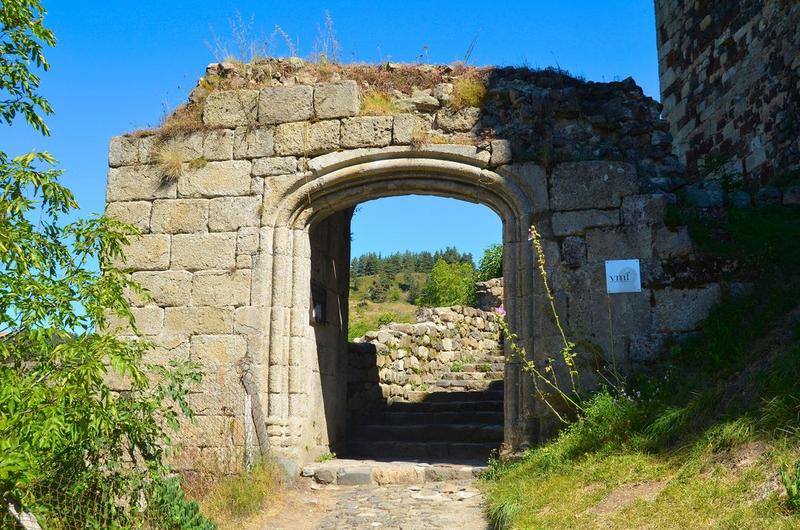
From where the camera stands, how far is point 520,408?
6.81 m

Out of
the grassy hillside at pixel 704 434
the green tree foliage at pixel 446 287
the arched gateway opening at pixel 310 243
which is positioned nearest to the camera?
the grassy hillside at pixel 704 434

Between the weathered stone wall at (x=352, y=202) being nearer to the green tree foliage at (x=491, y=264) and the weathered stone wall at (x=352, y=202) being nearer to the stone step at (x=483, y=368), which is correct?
the stone step at (x=483, y=368)

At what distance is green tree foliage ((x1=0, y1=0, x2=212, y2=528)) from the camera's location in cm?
416

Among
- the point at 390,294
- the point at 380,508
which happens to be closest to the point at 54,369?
the point at 380,508

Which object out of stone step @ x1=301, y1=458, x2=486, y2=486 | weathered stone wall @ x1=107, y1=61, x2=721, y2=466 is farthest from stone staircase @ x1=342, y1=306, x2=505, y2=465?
weathered stone wall @ x1=107, y1=61, x2=721, y2=466

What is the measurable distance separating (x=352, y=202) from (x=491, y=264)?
35.3ft

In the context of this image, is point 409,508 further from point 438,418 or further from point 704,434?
point 438,418

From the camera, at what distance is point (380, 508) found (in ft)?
19.9

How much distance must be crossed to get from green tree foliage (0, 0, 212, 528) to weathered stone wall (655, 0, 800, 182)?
6900mm

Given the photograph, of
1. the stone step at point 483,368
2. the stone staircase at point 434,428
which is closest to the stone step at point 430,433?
the stone staircase at point 434,428

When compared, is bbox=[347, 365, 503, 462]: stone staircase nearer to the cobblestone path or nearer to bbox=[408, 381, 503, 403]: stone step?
bbox=[408, 381, 503, 403]: stone step

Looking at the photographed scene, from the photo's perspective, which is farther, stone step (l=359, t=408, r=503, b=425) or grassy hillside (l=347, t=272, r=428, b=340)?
grassy hillside (l=347, t=272, r=428, b=340)

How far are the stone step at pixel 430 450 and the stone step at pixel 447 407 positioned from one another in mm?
1180

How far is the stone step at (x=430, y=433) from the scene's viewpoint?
8.54 metres
